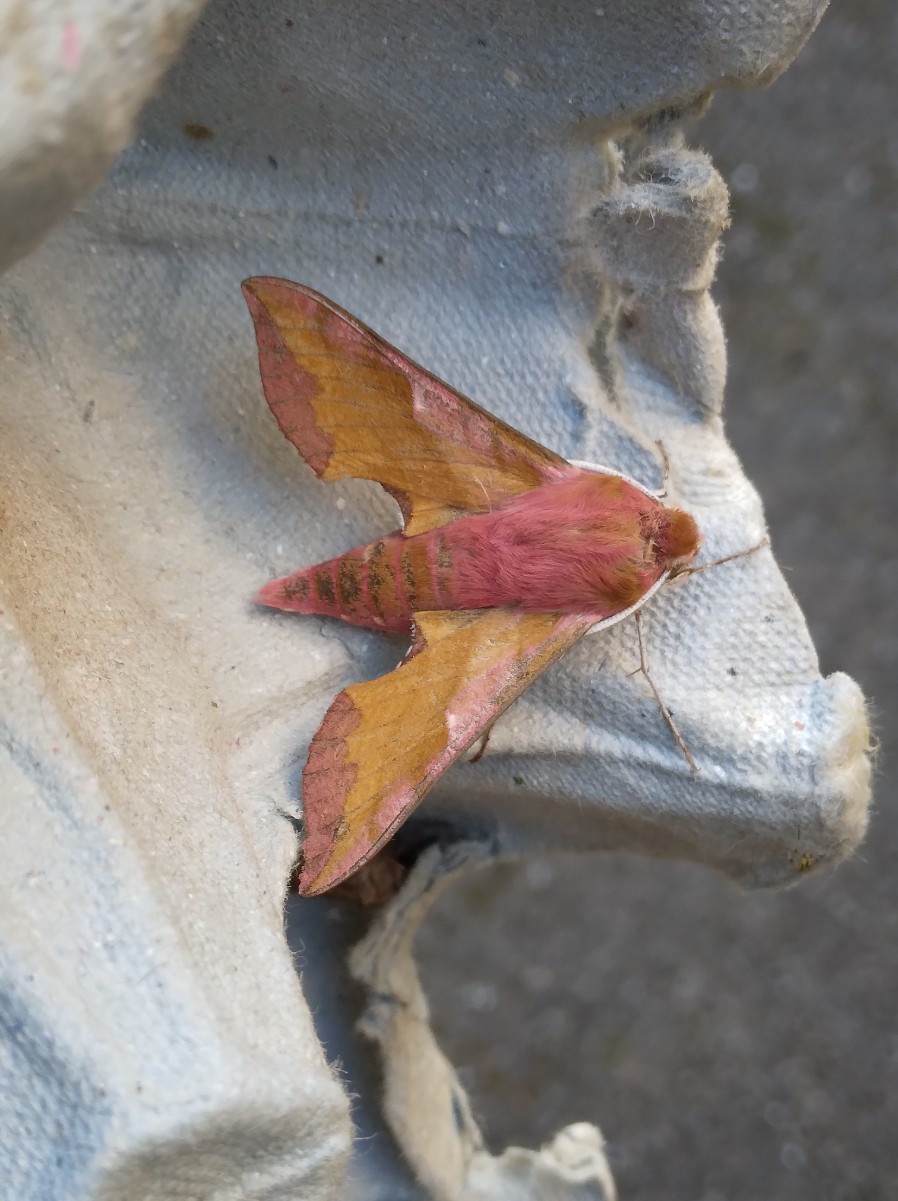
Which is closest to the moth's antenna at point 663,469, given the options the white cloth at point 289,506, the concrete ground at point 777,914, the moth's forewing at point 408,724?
the white cloth at point 289,506

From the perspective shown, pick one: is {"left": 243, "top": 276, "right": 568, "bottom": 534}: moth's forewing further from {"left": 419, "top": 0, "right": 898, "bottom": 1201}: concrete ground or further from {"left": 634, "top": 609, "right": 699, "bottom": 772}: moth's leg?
{"left": 419, "top": 0, "right": 898, "bottom": 1201}: concrete ground

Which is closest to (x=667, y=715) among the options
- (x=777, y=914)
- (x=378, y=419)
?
(x=378, y=419)

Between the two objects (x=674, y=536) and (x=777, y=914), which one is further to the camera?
(x=777, y=914)

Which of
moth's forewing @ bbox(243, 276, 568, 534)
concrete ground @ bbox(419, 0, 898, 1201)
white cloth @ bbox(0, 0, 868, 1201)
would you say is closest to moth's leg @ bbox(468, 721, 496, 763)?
white cloth @ bbox(0, 0, 868, 1201)

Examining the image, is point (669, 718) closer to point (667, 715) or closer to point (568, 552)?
point (667, 715)

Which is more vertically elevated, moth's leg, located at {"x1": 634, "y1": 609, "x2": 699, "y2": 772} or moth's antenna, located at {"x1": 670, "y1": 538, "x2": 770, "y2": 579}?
moth's antenna, located at {"x1": 670, "y1": 538, "x2": 770, "y2": 579}

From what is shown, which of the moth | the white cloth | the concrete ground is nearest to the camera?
the white cloth
